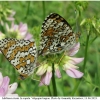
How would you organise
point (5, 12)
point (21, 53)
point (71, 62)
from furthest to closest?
point (5, 12) → point (71, 62) → point (21, 53)

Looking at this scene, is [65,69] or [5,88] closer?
[5,88]

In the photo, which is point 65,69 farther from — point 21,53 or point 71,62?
point 21,53

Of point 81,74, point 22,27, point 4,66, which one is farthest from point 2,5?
point 81,74

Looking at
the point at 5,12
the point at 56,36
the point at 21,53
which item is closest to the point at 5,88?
the point at 21,53

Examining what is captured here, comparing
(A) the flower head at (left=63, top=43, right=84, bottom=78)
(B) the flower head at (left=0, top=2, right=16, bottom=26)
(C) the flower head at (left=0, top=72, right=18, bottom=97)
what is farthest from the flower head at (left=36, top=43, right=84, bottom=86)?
(B) the flower head at (left=0, top=2, right=16, bottom=26)

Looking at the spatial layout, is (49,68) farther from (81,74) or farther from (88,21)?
(88,21)

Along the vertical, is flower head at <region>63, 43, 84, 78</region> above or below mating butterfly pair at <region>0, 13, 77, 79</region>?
below

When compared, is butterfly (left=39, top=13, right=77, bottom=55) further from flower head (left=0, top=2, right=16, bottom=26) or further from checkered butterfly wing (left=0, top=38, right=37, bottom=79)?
flower head (left=0, top=2, right=16, bottom=26)

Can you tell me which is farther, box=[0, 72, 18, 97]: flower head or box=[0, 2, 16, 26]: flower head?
box=[0, 2, 16, 26]: flower head

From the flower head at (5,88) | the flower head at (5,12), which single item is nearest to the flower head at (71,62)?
the flower head at (5,88)
